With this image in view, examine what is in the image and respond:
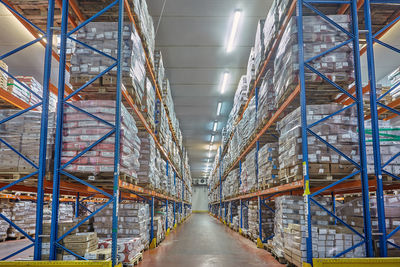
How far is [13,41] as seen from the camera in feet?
32.8

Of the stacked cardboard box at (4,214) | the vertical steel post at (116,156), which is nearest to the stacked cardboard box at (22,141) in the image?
the vertical steel post at (116,156)

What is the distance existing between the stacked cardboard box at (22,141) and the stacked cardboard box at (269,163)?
14.6ft

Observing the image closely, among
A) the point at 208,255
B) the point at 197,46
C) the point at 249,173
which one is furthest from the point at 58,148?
the point at 197,46

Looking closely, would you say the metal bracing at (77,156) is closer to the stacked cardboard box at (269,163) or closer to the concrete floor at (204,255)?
the concrete floor at (204,255)

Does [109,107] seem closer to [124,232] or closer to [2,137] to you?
[2,137]

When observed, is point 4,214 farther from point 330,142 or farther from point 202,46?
point 330,142

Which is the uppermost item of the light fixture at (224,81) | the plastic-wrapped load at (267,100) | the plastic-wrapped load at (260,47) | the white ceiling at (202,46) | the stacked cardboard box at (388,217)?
the white ceiling at (202,46)

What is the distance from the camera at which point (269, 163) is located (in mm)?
7512

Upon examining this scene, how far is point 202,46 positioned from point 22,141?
7.32 meters

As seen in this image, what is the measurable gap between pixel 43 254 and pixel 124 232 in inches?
93.1

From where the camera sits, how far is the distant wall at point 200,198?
1796 inches

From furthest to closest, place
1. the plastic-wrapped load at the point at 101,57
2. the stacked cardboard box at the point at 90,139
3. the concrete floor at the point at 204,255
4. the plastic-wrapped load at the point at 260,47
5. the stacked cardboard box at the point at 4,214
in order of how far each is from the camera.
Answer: the stacked cardboard box at the point at 4,214 < the plastic-wrapped load at the point at 260,47 < the concrete floor at the point at 204,255 < the plastic-wrapped load at the point at 101,57 < the stacked cardboard box at the point at 90,139

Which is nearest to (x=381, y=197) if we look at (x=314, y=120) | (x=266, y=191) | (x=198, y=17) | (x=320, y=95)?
(x=314, y=120)

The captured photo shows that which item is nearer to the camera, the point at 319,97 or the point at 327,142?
the point at 327,142
